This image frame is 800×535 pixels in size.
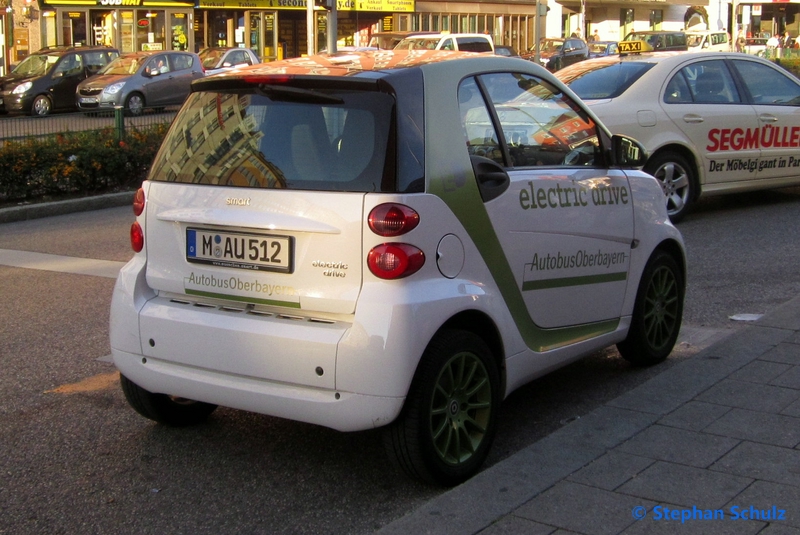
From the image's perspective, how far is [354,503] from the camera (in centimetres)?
413

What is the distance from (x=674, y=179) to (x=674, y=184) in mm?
67

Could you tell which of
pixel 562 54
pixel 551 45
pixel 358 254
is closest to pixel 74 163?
pixel 358 254

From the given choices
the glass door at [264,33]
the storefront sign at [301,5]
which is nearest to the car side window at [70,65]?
the storefront sign at [301,5]

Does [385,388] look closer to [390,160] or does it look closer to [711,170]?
[390,160]

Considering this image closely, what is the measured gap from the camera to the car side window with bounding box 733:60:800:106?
36.7 feet

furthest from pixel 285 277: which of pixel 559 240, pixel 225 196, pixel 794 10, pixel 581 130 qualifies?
pixel 794 10

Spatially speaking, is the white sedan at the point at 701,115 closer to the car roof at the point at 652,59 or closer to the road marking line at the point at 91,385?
the car roof at the point at 652,59

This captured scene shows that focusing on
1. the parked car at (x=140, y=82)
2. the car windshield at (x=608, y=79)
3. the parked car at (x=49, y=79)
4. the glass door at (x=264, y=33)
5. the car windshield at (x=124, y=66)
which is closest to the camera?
the car windshield at (x=608, y=79)

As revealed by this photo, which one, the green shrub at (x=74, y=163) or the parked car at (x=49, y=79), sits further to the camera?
the parked car at (x=49, y=79)

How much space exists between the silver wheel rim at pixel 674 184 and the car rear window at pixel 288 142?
6794mm

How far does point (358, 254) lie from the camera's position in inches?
155

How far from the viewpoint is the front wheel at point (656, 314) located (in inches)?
220

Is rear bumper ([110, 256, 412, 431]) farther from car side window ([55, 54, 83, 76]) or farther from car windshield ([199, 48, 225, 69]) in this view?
car windshield ([199, 48, 225, 69])

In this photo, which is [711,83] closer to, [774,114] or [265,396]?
[774,114]
